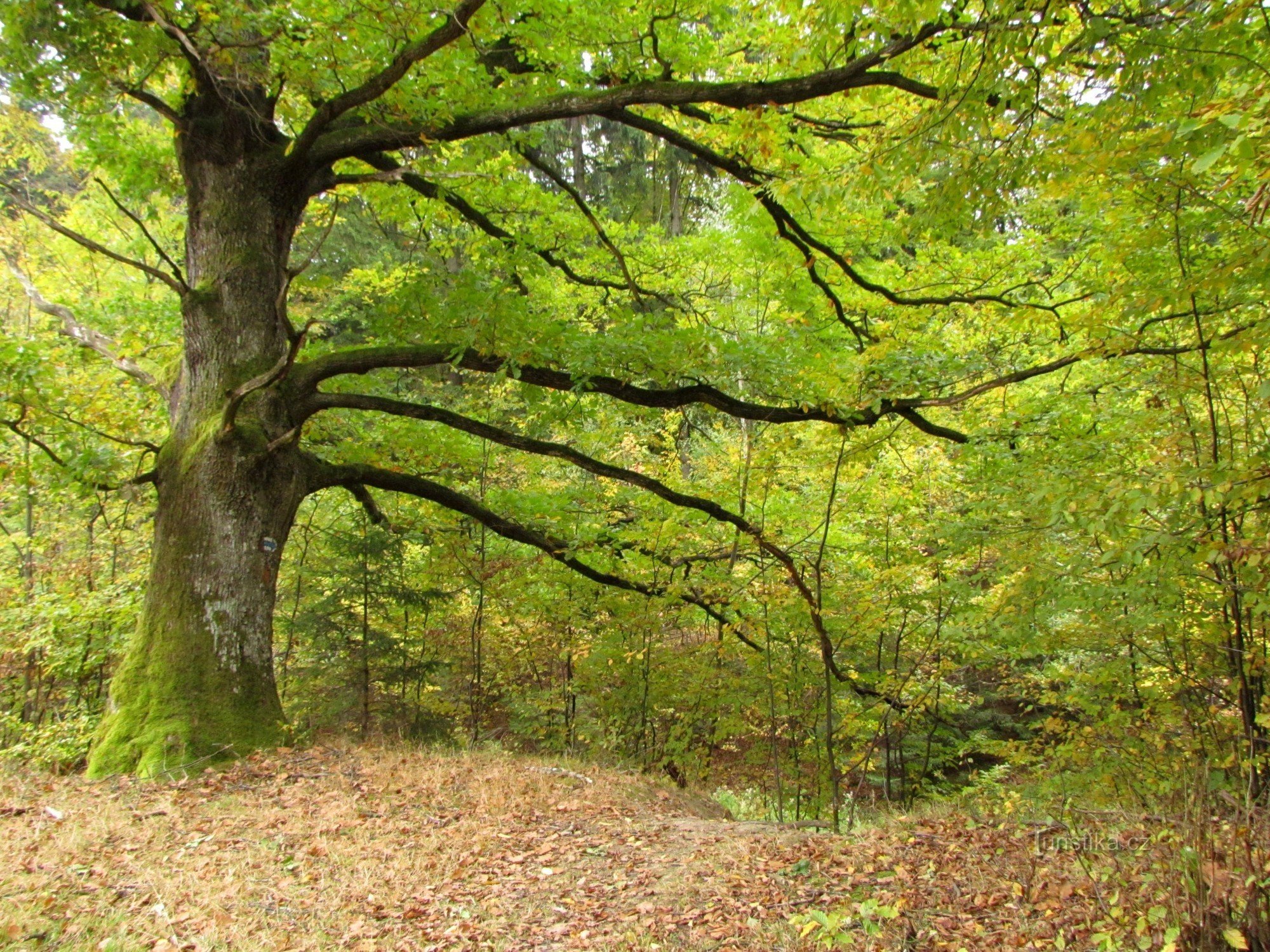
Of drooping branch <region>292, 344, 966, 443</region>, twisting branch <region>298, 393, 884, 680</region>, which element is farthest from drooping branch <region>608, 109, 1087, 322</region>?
twisting branch <region>298, 393, 884, 680</region>

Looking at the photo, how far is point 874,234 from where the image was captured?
7828 millimetres

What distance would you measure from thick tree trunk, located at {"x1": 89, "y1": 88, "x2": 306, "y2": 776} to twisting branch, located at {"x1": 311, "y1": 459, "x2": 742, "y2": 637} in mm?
431

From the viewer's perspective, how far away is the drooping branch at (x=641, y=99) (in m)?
5.00

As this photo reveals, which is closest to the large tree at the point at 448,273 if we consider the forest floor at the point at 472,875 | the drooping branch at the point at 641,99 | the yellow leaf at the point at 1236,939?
the drooping branch at the point at 641,99

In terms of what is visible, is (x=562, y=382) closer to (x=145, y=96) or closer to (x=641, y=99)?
(x=641, y=99)

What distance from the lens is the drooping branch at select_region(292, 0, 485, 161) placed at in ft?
15.0

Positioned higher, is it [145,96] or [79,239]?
[145,96]

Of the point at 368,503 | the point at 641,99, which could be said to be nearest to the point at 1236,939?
the point at 641,99

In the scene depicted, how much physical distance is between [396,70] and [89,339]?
4402 mm

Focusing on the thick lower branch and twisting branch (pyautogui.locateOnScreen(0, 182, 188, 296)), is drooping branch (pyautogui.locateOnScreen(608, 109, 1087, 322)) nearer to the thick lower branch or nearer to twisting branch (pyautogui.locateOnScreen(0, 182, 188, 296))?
the thick lower branch

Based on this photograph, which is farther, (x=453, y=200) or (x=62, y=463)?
(x=453, y=200)

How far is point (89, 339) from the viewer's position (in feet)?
23.4

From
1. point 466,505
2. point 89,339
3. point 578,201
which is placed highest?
point 578,201

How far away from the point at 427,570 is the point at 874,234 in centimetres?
707
